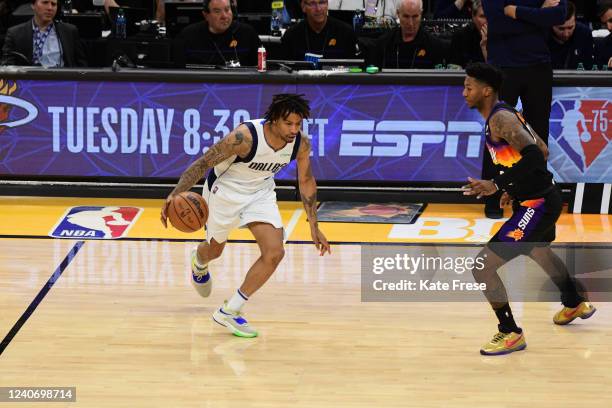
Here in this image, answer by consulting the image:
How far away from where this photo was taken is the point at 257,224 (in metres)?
8.27

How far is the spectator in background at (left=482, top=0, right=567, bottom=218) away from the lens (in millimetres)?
10773

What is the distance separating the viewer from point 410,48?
40.7ft

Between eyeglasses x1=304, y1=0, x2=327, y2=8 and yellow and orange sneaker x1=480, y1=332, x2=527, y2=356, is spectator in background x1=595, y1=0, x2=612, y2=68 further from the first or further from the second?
yellow and orange sneaker x1=480, y1=332, x2=527, y2=356

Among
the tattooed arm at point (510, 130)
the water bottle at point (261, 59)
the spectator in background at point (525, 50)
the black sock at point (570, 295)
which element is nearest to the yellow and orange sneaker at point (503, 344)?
the black sock at point (570, 295)

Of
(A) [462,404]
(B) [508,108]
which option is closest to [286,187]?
(B) [508,108]

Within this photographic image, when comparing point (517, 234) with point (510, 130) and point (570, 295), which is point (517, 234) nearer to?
point (510, 130)

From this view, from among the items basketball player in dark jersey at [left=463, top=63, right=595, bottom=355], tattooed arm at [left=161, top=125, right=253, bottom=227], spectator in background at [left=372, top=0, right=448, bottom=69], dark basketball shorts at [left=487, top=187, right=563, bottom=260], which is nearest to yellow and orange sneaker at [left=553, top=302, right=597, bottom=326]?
basketball player in dark jersey at [left=463, top=63, right=595, bottom=355]

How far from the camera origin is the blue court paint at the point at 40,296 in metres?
8.10

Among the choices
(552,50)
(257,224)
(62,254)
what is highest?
(552,50)

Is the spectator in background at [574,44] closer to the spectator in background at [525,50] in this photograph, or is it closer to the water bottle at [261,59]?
the spectator in background at [525,50]

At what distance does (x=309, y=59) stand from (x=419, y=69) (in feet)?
3.64

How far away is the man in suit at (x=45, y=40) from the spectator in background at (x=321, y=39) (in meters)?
2.29

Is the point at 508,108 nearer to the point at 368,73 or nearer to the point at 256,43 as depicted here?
the point at 368,73

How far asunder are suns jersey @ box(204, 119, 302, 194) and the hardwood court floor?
1.02 m
